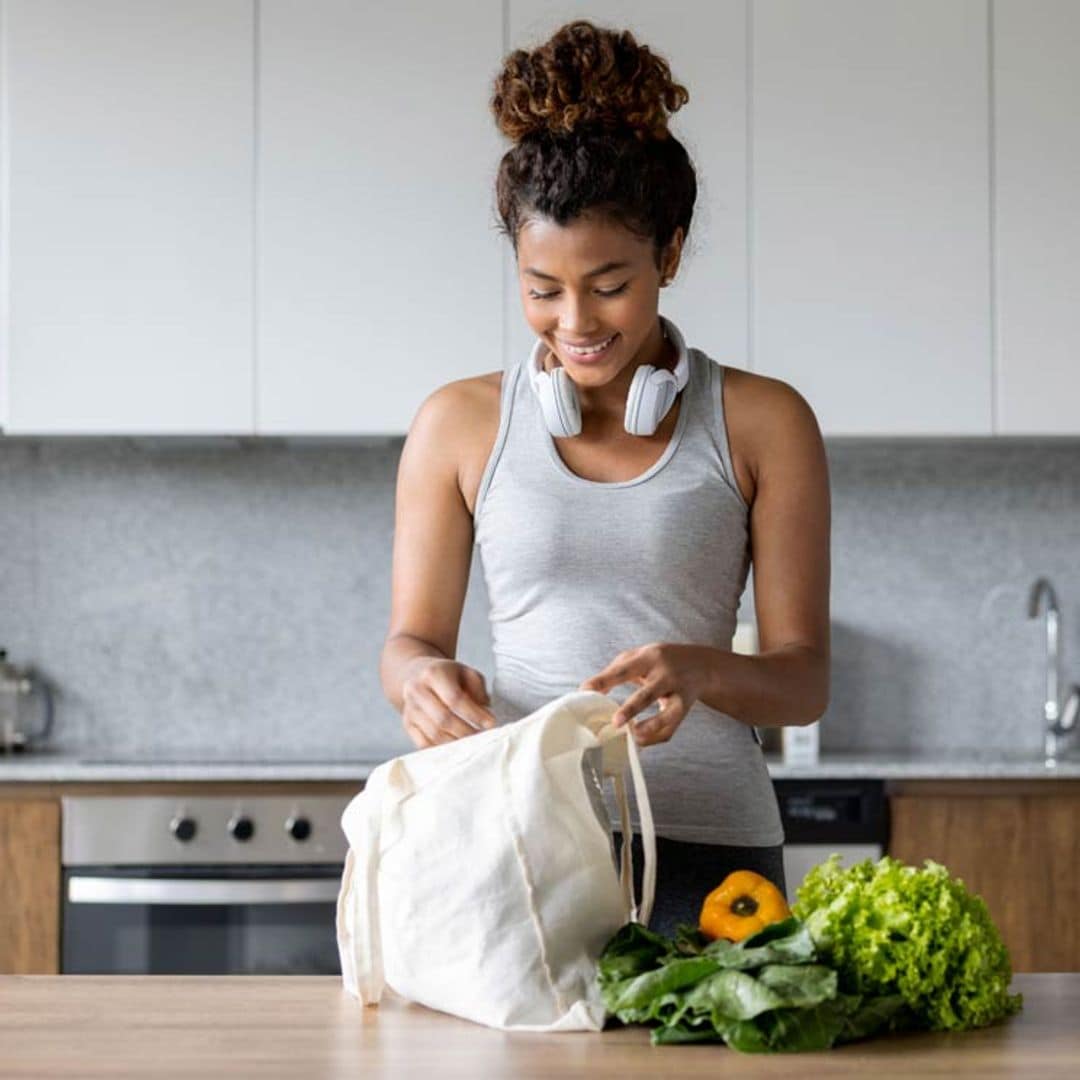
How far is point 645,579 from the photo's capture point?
1574 mm

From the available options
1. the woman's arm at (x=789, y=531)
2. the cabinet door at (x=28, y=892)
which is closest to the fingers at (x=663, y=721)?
the woman's arm at (x=789, y=531)

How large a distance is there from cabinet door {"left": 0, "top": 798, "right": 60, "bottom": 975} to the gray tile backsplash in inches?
21.8

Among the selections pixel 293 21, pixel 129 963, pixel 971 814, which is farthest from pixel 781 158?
pixel 129 963

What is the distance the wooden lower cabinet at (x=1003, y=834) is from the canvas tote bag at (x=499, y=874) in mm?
1684

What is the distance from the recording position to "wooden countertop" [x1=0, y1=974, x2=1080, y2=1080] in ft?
3.79

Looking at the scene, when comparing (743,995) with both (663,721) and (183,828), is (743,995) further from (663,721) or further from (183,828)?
(183,828)

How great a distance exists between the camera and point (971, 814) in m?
2.88

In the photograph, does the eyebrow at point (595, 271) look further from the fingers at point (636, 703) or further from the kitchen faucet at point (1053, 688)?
the kitchen faucet at point (1053, 688)

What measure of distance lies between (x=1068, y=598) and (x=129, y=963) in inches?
75.4

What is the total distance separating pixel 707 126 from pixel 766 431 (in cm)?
165

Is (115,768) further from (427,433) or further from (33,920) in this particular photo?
(427,433)

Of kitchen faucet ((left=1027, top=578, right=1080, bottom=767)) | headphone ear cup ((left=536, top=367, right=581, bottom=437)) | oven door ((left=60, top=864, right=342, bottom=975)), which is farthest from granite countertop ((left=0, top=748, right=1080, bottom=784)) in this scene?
headphone ear cup ((left=536, top=367, right=581, bottom=437))

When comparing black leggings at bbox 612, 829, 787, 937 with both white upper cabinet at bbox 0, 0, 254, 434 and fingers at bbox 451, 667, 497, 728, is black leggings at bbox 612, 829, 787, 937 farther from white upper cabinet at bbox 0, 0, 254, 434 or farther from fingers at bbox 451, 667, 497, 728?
white upper cabinet at bbox 0, 0, 254, 434

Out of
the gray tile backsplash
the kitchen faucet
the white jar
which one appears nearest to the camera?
the white jar
